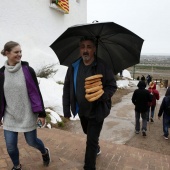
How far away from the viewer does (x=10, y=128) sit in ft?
9.00

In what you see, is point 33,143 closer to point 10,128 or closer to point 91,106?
point 10,128

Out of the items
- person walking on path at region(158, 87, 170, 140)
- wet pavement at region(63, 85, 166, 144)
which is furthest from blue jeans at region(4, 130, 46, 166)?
person walking on path at region(158, 87, 170, 140)

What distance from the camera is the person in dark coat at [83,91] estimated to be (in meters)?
2.85

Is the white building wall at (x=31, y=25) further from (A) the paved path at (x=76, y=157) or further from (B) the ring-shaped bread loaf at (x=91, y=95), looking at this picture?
(B) the ring-shaped bread loaf at (x=91, y=95)

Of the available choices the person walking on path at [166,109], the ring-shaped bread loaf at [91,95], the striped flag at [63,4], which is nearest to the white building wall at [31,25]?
the striped flag at [63,4]

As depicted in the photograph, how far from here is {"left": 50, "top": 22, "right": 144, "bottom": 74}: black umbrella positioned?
2736 mm

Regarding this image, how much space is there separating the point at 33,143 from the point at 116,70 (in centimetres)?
148

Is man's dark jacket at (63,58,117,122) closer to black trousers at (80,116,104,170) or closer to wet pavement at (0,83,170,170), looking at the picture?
black trousers at (80,116,104,170)

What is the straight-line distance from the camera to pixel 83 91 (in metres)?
2.87

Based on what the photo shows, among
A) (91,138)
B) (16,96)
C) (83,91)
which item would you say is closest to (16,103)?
(16,96)

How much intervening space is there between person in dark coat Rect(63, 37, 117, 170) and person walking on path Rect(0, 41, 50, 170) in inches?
18.7

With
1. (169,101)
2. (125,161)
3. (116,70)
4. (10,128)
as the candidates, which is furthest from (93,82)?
(169,101)

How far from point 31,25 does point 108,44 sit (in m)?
8.27

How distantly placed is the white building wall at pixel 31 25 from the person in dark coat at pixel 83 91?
21.1ft
